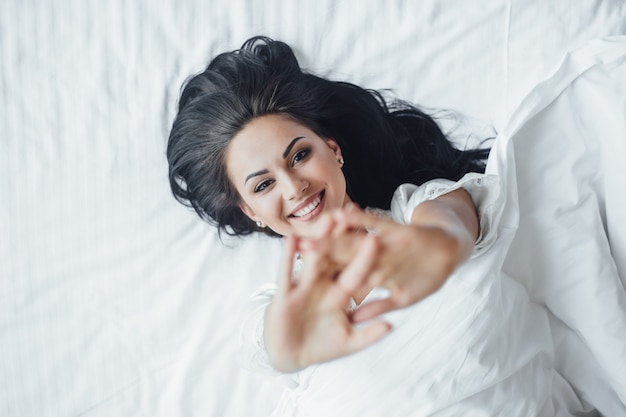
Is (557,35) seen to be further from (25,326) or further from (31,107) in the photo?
(25,326)

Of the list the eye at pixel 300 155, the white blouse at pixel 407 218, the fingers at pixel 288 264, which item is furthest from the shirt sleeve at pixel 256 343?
the fingers at pixel 288 264

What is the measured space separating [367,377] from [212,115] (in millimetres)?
457

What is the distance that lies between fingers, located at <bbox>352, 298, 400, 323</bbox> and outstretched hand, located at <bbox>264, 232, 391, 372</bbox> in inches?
0.5

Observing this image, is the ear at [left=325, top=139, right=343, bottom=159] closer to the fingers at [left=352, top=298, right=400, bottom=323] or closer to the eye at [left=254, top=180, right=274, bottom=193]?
the eye at [left=254, top=180, right=274, bottom=193]

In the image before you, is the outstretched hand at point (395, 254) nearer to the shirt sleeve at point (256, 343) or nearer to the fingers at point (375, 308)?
the fingers at point (375, 308)

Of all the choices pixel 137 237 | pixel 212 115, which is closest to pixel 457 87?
pixel 212 115

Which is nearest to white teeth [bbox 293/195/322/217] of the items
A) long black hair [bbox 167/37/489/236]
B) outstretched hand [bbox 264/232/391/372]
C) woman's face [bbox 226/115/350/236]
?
woman's face [bbox 226/115/350/236]

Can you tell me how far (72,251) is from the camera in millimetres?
1031

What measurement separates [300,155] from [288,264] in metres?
0.32

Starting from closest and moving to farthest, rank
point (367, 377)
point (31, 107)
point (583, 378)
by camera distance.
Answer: point (367, 377) < point (583, 378) < point (31, 107)

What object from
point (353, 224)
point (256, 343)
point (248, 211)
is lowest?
point (256, 343)

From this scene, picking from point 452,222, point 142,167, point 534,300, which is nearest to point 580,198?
point 534,300

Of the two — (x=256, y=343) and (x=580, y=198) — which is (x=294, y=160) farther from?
(x=580, y=198)

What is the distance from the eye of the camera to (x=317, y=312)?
1.94ft
